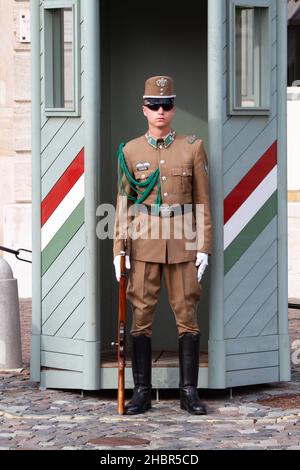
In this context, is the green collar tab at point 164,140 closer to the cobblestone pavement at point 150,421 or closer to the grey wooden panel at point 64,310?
the grey wooden panel at point 64,310

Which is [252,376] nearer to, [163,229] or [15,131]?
[163,229]

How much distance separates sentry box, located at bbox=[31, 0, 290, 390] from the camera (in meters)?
8.54

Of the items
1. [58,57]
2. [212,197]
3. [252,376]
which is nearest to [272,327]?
[252,376]

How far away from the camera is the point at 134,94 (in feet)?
31.0

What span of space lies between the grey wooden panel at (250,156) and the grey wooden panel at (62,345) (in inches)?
48.7

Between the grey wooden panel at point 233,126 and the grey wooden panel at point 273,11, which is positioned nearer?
the grey wooden panel at point 233,126

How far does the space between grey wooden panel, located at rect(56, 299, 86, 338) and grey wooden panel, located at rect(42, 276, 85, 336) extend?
0.02m

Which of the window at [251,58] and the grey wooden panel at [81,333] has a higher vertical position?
the window at [251,58]

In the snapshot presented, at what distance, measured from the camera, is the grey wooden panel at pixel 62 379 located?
8.66 meters

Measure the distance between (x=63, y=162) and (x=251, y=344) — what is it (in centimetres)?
154

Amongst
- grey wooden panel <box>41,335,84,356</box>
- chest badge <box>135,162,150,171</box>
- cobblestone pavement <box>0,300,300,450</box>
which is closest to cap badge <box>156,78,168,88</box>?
chest badge <box>135,162,150,171</box>

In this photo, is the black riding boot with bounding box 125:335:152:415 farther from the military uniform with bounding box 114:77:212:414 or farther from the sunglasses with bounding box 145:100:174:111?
the sunglasses with bounding box 145:100:174:111

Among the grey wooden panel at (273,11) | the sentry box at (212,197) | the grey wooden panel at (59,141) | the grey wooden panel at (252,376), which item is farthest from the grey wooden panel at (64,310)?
the grey wooden panel at (273,11)
